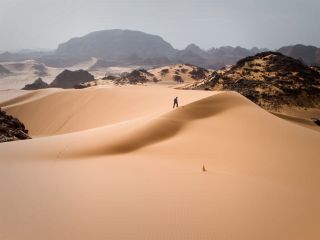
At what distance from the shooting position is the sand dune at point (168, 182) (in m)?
4.07

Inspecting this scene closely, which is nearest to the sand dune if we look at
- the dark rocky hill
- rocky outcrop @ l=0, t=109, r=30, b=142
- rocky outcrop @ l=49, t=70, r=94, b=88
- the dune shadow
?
the dune shadow

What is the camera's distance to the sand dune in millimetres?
4074

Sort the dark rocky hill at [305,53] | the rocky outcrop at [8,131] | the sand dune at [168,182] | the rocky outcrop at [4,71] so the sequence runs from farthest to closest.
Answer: the dark rocky hill at [305,53] < the rocky outcrop at [4,71] < the rocky outcrop at [8,131] < the sand dune at [168,182]

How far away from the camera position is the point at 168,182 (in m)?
5.43

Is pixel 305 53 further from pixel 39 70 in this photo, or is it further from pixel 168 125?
pixel 168 125

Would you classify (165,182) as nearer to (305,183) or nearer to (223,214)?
(223,214)

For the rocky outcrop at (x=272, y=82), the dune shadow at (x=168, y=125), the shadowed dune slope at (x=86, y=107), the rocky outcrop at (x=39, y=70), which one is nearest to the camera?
the dune shadow at (x=168, y=125)

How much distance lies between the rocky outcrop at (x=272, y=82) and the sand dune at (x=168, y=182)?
16.3 m

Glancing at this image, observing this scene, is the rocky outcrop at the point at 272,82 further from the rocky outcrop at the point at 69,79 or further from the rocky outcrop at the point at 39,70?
the rocky outcrop at the point at 39,70

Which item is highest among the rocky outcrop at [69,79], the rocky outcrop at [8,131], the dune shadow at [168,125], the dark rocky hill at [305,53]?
the dark rocky hill at [305,53]

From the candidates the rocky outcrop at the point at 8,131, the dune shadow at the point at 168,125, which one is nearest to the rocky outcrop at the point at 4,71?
the rocky outcrop at the point at 8,131

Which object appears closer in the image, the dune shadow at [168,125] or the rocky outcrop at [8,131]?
the dune shadow at [168,125]

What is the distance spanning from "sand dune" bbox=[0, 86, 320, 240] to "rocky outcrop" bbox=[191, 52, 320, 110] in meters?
16.3

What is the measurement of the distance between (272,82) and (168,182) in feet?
82.7
